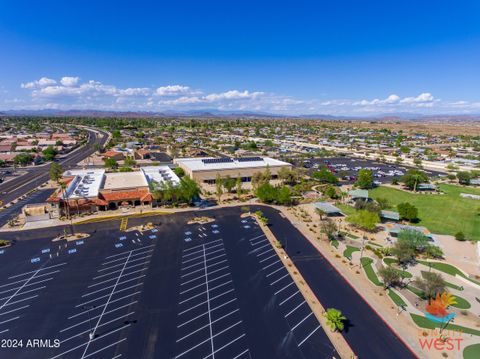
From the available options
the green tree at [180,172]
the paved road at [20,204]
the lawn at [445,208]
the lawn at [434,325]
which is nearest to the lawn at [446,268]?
the lawn at [434,325]

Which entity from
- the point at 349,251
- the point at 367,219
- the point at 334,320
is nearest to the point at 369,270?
the point at 349,251

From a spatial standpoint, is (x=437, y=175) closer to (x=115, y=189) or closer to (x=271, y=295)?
(x=271, y=295)

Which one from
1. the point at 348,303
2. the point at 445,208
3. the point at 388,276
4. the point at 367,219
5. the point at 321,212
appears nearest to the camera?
the point at 348,303

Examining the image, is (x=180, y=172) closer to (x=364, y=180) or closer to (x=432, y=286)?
(x=364, y=180)

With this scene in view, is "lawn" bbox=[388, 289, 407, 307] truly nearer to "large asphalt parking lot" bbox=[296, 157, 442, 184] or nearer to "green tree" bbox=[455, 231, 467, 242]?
"green tree" bbox=[455, 231, 467, 242]

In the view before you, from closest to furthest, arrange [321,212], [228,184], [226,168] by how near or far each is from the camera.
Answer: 1. [321,212]
2. [228,184]
3. [226,168]

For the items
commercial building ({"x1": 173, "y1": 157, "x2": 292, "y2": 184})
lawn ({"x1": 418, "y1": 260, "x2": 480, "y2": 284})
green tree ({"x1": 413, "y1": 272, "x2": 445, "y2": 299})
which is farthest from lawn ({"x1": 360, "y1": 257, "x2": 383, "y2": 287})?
commercial building ({"x1": 173, "y1": 157, "x2": 292, "y2": 184})
